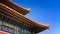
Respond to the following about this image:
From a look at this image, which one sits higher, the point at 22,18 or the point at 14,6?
the point at 14,6

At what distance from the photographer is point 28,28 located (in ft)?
39.7

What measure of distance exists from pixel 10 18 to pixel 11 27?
2.11 ft

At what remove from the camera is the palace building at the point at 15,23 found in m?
9.92

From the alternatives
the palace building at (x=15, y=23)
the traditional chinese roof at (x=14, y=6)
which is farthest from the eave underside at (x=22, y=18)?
the traditional chinese roof at (x=14, y=6)

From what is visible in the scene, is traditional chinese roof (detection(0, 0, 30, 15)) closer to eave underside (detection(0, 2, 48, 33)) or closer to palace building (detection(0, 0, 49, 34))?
palace building (detection(0, 0, 49, 34))

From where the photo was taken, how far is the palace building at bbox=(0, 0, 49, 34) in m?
9.92

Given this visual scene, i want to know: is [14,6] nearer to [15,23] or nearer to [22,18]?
[15,23]

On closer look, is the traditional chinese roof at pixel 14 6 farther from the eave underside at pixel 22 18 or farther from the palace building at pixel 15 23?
the eave underside at pixel 22 18

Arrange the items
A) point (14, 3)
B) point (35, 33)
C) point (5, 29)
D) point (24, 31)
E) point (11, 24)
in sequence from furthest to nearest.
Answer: point (14, 3) → point (35, 33) → point (24, 31) → point (11, 24) → point (5, 29)

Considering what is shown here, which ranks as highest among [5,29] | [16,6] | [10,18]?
[16,6]

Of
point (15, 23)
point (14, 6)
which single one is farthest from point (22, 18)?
point (14, 6)

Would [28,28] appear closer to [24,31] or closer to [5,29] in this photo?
[24,31]

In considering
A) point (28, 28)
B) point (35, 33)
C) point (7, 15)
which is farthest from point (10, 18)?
point (35, 33)

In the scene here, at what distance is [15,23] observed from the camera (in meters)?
11.1
